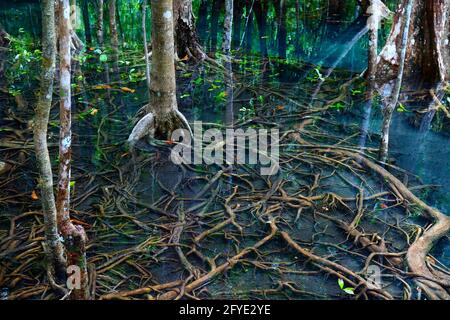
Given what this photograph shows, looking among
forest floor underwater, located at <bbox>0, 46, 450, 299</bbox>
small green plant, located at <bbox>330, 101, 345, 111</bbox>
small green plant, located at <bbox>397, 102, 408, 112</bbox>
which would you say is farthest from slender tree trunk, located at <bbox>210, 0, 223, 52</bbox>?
small green plant, located at <bbox>397, 102, 408, 112</bbox>

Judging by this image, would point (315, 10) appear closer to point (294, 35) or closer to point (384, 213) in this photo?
point (294, 35)

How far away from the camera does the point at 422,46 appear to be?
9.23 meters

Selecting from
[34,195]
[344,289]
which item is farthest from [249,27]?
[344,289]

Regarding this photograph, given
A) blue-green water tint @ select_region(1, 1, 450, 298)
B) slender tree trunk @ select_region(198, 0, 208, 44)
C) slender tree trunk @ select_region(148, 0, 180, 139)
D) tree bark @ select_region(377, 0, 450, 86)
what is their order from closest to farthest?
blue-green water tint @ select_region(1, 1, 450, 298) → slender tree trunk @ select_region(148, 0, 180, 139) → tree bark @ select_region(377, 0, 450, 86) → slender tree trunk @ select_region(198, 0, 208, 44)

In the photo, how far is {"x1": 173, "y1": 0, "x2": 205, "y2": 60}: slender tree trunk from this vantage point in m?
10.7

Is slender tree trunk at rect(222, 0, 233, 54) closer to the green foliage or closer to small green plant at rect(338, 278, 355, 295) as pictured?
the green foliage

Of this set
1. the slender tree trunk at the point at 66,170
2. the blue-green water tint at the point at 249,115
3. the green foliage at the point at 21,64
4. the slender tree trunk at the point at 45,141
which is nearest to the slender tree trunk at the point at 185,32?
the blue-green water tint at the point at 249,115

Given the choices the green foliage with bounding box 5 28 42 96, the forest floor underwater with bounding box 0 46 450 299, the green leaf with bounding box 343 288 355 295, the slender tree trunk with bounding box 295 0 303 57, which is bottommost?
the green leaf with bounding box 343 288 355 295

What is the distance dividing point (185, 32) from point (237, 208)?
6446 millimetres

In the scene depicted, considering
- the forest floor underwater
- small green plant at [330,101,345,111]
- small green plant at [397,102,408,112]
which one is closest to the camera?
the forest floor underwater

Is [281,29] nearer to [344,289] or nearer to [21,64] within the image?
[21,64]

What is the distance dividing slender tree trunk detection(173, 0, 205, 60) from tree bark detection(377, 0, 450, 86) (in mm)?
4144

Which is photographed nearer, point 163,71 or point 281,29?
point 163,71

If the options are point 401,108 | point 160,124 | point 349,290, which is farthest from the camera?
point 401,108
